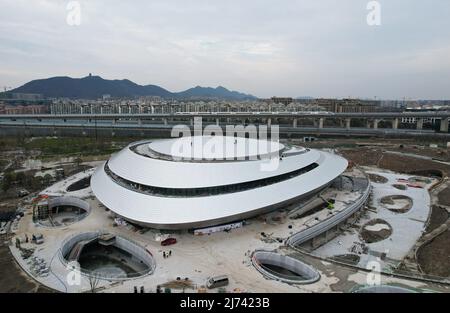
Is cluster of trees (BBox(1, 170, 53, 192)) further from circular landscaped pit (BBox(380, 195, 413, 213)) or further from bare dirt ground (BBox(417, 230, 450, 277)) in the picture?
circular landscaped pit (BBox(380, 195, 413, 213))

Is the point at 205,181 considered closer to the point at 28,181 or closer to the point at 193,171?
the point at 193,171

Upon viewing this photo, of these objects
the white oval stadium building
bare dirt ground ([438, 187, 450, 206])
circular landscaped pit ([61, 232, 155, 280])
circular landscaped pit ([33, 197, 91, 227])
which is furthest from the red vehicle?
bare dirt ground ([438, 187, 450, 206])

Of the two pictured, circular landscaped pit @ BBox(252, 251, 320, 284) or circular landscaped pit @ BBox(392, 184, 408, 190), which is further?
circular landscaped pit @ BBox(392, 184, 408, 190)

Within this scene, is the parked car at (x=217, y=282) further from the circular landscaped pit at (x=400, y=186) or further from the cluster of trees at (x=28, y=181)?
the circular landscaped pit at (x=400, y=186)

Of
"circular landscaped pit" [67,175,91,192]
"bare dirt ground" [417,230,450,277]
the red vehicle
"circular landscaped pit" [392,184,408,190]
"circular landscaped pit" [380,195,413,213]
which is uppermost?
"circular landscaped pit" [67,175,91,192]

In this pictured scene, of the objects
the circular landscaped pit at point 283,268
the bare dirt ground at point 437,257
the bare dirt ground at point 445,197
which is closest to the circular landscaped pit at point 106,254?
the circular landscaped pit at point 283,268
